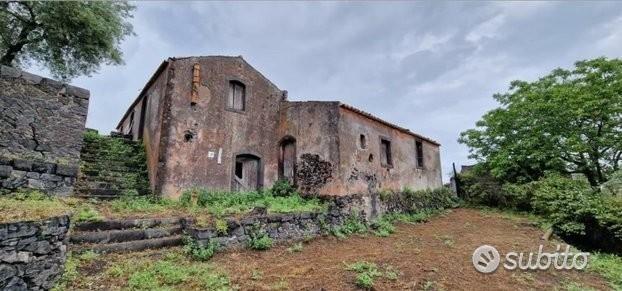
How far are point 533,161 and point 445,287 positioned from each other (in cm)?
1270

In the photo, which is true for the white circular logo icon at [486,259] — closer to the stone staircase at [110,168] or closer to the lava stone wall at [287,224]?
the lava stone wall at [287,224]

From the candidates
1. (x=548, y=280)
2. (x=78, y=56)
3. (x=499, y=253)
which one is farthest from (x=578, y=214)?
(x=78, y=56)

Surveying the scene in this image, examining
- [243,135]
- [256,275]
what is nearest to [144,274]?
[256,275]

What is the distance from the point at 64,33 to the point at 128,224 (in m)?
9.32

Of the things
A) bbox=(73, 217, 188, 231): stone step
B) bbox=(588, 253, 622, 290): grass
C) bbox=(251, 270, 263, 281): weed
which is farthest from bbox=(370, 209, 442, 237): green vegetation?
bbox=(73, 217, 188, 231): stone step

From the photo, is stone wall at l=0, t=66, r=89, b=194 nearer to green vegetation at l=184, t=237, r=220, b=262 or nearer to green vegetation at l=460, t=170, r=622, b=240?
green vegetation at l=184, t=237, r=220, b=262

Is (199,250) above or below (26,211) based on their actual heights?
below

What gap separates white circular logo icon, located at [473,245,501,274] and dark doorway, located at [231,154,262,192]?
706cm

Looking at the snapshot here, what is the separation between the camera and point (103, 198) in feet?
27.0

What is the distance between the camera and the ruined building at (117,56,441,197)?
9.91 m

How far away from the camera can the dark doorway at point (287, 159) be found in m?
11.6

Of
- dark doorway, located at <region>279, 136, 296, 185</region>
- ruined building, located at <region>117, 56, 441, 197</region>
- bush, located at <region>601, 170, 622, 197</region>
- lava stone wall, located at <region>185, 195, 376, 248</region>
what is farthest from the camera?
dark doorway, located at <region>279, 136, 296, 185</region>

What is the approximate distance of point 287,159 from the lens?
39.2ft

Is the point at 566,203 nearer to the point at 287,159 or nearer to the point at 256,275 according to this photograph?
the point at 287,159
